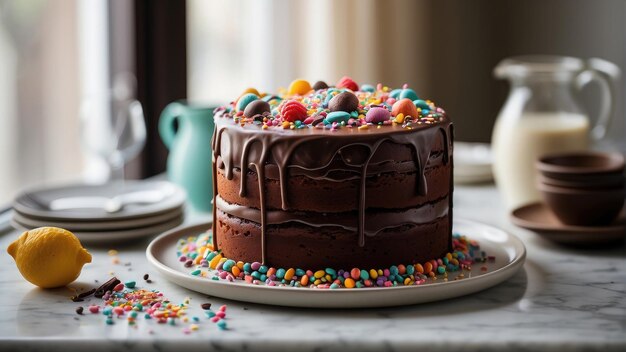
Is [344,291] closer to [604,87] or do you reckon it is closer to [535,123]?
[535,123]

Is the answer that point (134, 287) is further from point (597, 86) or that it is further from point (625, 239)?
point (597, 86)

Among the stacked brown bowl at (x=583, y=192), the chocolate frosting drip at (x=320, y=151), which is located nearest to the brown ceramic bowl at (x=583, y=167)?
the stacked brown bowl at (x=583, y=192)

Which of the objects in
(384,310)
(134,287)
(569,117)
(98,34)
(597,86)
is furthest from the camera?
(597,86)

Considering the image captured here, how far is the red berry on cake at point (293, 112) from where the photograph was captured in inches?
60.7

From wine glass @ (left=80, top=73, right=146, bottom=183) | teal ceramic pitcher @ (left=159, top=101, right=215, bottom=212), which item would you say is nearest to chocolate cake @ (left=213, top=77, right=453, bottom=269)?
teal ceramic pitcher @ (left=159, top=101, right=215, bottom=212)

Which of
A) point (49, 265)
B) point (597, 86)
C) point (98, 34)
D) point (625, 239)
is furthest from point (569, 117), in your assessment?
point (597, 86)

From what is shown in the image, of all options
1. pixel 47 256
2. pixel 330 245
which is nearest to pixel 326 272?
pixel 330 245

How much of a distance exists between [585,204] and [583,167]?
0.22 meters

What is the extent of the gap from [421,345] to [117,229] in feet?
2.93

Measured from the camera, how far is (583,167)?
6.70 feet

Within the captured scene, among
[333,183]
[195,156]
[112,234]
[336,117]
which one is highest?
[336,117]

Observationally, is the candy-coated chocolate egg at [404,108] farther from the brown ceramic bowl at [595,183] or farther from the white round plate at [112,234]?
the white round plate at [112,234]

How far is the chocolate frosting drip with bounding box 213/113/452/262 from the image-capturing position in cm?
144

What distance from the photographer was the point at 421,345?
4.17 ft
